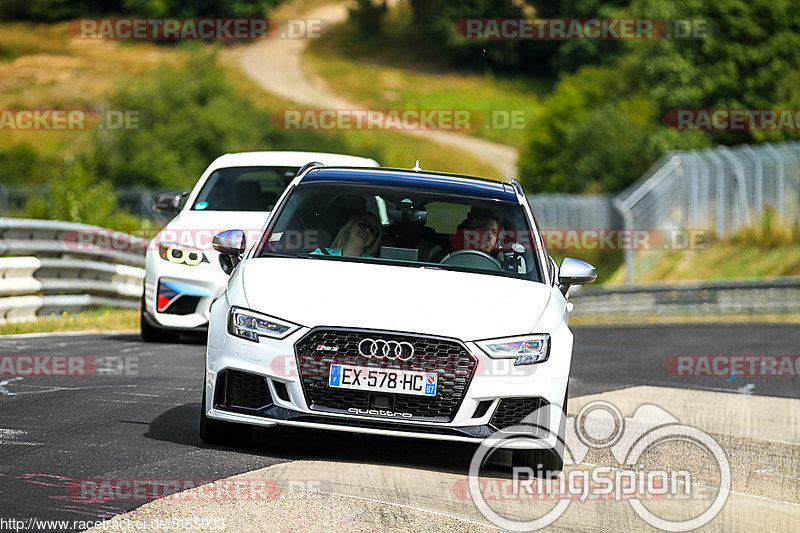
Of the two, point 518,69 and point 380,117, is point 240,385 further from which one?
point 518,69

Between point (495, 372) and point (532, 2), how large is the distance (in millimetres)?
102696

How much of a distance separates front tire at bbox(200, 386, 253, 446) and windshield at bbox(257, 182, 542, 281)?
1051 millimetres

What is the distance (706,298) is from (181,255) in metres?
17.3

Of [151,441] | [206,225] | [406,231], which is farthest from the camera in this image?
[206,225]

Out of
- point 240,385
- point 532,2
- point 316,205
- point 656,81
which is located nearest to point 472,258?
point 316,205

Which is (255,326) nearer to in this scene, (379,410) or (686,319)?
(379,410)

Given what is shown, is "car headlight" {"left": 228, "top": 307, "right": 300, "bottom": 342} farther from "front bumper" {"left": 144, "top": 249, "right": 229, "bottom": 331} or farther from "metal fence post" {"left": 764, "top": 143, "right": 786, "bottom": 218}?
"metal fence post" {"left": 764, "top": 143, "right": 786, "bottom": 218}

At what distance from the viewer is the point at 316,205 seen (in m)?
8.15
